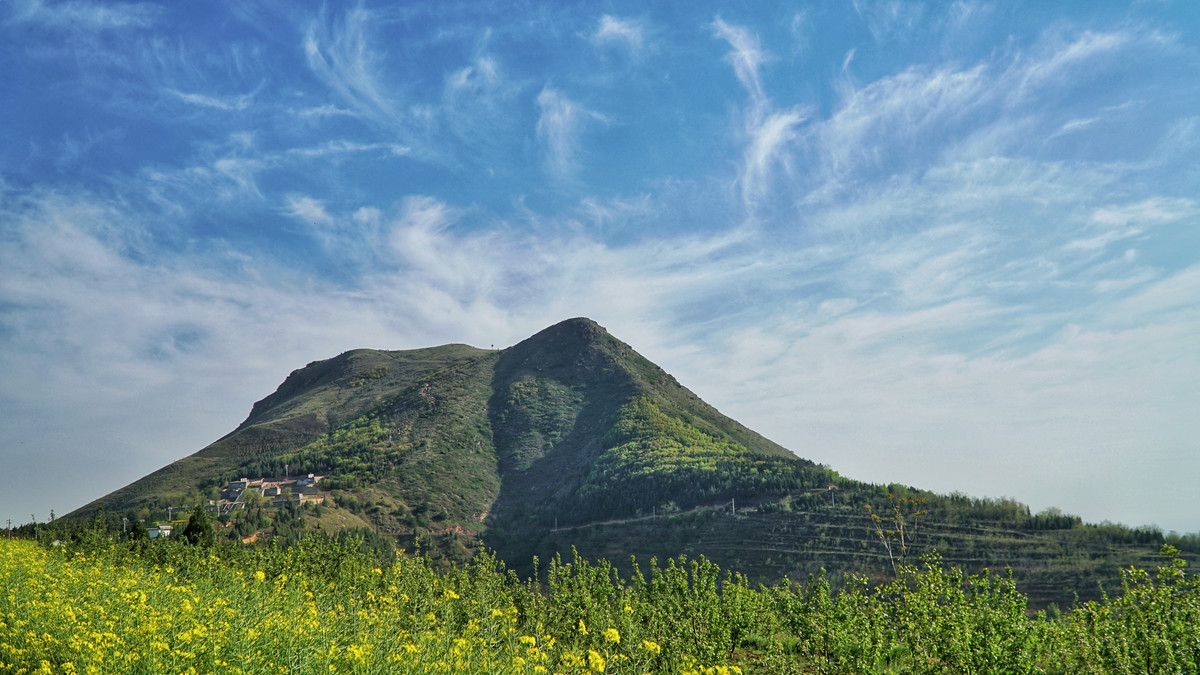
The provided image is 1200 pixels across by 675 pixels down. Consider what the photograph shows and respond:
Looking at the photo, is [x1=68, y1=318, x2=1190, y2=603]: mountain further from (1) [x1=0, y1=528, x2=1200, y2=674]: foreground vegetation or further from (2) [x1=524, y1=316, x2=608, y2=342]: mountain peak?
(1) [x1=0, y1=528, x2=1200, y2=674]: foreground vegetation

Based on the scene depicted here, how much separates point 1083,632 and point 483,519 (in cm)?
5881

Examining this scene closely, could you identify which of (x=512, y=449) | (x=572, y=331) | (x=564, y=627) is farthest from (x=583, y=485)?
(x=564, y=627)

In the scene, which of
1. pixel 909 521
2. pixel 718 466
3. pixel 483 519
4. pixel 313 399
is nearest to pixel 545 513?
pixel 483 519

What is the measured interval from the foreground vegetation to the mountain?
12.7 m

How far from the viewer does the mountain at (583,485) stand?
114ft

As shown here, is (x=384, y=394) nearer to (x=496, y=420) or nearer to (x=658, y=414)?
(x=496, y=420)

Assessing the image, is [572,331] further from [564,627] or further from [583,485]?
[564,627]

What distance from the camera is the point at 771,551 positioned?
3803 cm

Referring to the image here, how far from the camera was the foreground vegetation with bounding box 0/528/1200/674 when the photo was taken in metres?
5.55

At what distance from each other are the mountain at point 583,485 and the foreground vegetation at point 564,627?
12668mm

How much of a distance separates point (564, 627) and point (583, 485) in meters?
57.0

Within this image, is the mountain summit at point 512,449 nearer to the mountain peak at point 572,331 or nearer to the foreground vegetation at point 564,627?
the mountain peak at point 572,331

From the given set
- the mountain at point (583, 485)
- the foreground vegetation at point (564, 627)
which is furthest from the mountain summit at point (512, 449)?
the foreground vegetation at point (564, 627)

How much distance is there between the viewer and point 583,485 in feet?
212
